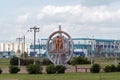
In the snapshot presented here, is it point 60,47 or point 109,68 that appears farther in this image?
point 60,47

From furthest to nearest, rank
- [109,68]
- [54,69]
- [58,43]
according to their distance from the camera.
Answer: [58,43] < [109,68] < [54,69]

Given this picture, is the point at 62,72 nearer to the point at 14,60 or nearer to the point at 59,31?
the point at 59,31

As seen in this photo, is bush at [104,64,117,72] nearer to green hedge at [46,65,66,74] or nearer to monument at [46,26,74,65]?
green hedge at [46,65,66,74]

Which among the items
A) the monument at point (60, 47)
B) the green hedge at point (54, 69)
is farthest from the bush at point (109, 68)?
the monument at point (60, 47)

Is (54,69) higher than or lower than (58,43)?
lower

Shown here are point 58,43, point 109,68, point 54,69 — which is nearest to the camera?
point 54,69

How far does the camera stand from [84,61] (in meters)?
88.1

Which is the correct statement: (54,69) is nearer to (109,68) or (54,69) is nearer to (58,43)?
(109,68)

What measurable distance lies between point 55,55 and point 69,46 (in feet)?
8.28

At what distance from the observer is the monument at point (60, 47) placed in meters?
58.2

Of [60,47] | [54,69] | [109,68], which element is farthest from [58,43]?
[54,69]

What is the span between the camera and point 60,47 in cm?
5819

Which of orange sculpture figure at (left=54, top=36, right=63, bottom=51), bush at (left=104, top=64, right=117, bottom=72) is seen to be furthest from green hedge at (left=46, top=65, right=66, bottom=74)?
orange sculpture figure at (left=54, top=36, right=63, bottom=51)

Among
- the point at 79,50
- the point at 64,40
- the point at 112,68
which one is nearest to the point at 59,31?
the point at 64,40
